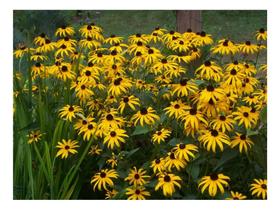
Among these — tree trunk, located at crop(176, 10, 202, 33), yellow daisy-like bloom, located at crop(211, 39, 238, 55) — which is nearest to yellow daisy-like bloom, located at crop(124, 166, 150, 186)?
yellow daisy-like bloom, located at crop(211, 39, 238, 55)

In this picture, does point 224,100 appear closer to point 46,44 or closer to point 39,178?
point 39,178

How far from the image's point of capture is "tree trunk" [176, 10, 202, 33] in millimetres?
3539

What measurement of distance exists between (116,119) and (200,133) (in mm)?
358

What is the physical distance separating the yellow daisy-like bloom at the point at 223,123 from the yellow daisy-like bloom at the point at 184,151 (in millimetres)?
118

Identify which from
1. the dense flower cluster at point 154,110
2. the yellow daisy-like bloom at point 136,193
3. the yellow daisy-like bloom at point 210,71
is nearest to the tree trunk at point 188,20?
the dense flower cluster at point 154,110

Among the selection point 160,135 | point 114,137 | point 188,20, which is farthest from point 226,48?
point 188,20

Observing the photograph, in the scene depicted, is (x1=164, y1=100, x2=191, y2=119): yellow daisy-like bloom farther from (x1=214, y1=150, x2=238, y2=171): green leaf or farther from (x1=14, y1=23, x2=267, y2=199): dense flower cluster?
(x1=214, y1=150, x2=238, y2=171): green leaf

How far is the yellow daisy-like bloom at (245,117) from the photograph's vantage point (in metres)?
2.03

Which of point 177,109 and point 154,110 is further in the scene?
point 154,110

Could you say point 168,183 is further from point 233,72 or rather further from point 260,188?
point 233,72

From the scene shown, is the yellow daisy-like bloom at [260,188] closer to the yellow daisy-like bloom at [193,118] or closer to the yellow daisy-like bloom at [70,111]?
the yellow daisy-like bloom at [193,118]

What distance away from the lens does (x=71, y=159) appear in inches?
90.9

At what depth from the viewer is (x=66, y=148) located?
222 centimetres

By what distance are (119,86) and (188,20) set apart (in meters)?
1.44
